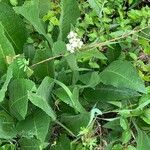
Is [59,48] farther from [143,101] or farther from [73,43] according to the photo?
[143,101]

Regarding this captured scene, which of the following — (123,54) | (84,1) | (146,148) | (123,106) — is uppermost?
(84,1)

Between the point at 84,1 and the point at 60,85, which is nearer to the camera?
the point at 60,85

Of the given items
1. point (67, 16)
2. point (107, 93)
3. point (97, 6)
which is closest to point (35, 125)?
point (107, 93)

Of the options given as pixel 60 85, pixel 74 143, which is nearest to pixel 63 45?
pixel 60 85

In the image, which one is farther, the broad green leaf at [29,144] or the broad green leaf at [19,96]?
the broad green leaf at [29,144]

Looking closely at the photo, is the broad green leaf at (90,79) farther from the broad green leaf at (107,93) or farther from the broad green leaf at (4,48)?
the broad green leaf at (4,48)

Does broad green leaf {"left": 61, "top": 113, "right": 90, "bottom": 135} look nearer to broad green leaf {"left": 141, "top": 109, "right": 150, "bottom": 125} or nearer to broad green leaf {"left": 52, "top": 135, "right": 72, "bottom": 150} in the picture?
broad green leaf {"left": 52, "top": 135, "right": 72, "bottom": 150}

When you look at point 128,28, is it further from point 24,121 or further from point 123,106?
point 24,121

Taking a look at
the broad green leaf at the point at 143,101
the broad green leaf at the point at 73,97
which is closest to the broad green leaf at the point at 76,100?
the broad green leaf at the point at 73,97
